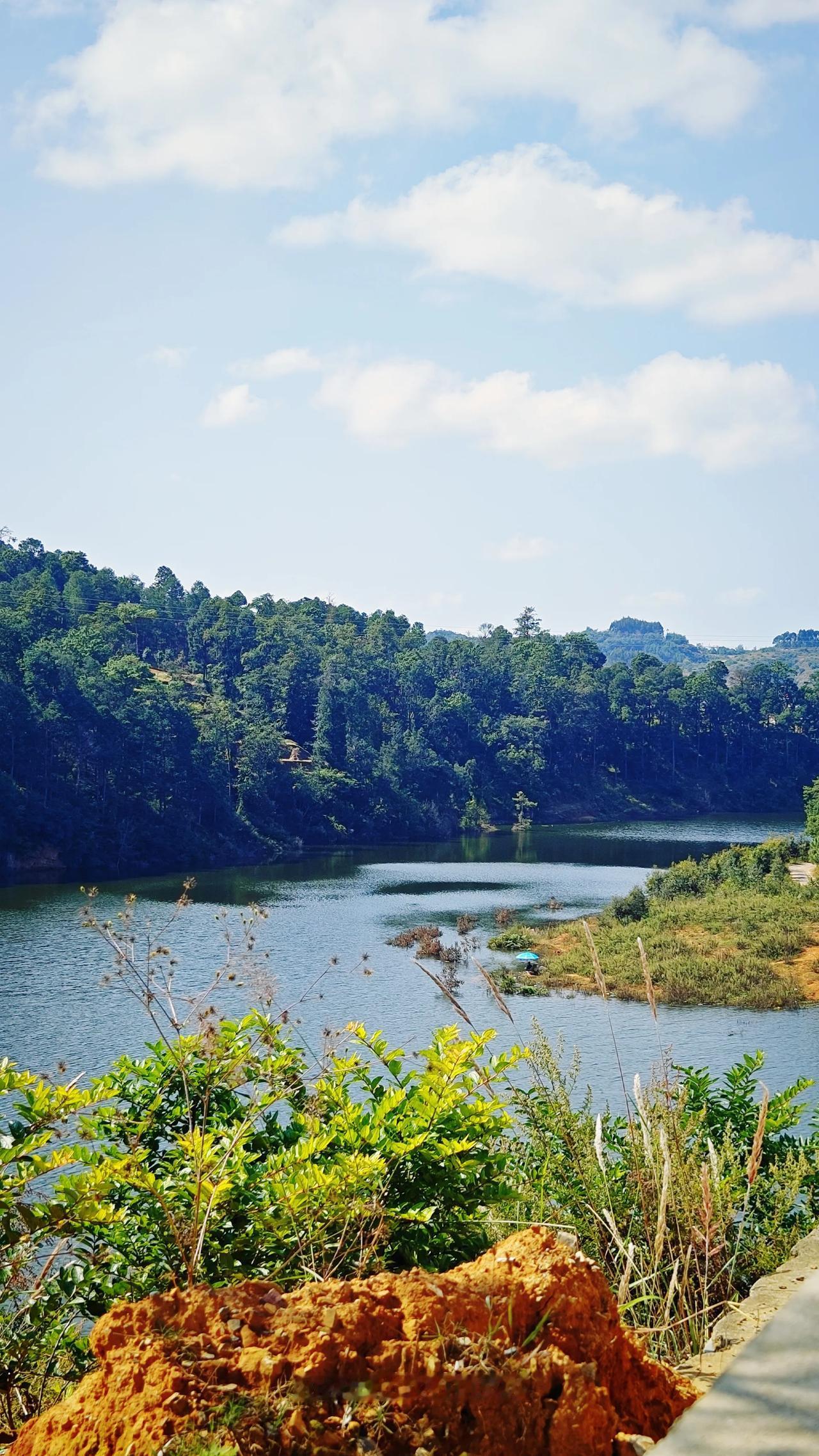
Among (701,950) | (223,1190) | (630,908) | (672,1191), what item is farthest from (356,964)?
(630,908)

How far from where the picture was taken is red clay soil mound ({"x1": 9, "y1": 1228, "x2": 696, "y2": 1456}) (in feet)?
5.73

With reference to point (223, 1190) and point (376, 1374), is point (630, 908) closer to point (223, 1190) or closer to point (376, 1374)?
point (223, 1190)

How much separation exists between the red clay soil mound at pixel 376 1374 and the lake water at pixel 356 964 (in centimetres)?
191

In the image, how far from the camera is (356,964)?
394 inches

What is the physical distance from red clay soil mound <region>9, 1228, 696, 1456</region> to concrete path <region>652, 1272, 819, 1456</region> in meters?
0.69

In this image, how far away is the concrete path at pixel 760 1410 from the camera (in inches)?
43.8

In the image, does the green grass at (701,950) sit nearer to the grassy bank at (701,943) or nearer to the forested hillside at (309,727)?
the grassy bank at (701,943)

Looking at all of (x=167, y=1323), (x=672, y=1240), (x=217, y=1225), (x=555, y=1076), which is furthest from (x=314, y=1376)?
(x=555, y=1076)

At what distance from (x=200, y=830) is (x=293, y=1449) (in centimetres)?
4666

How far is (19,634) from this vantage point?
49.8 m

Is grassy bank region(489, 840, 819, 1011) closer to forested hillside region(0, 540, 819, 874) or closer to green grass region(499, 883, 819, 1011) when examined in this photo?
green grass region(499, 883, 819, 1011)

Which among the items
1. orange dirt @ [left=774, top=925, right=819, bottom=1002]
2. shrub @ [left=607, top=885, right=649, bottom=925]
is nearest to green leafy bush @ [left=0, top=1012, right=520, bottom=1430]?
orange dirt @ [left=774, top=925, right=819, bottom=1002]

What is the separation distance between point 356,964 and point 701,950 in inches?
685

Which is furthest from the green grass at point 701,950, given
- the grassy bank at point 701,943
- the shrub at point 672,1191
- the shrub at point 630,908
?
the shrub at point 672,1191
